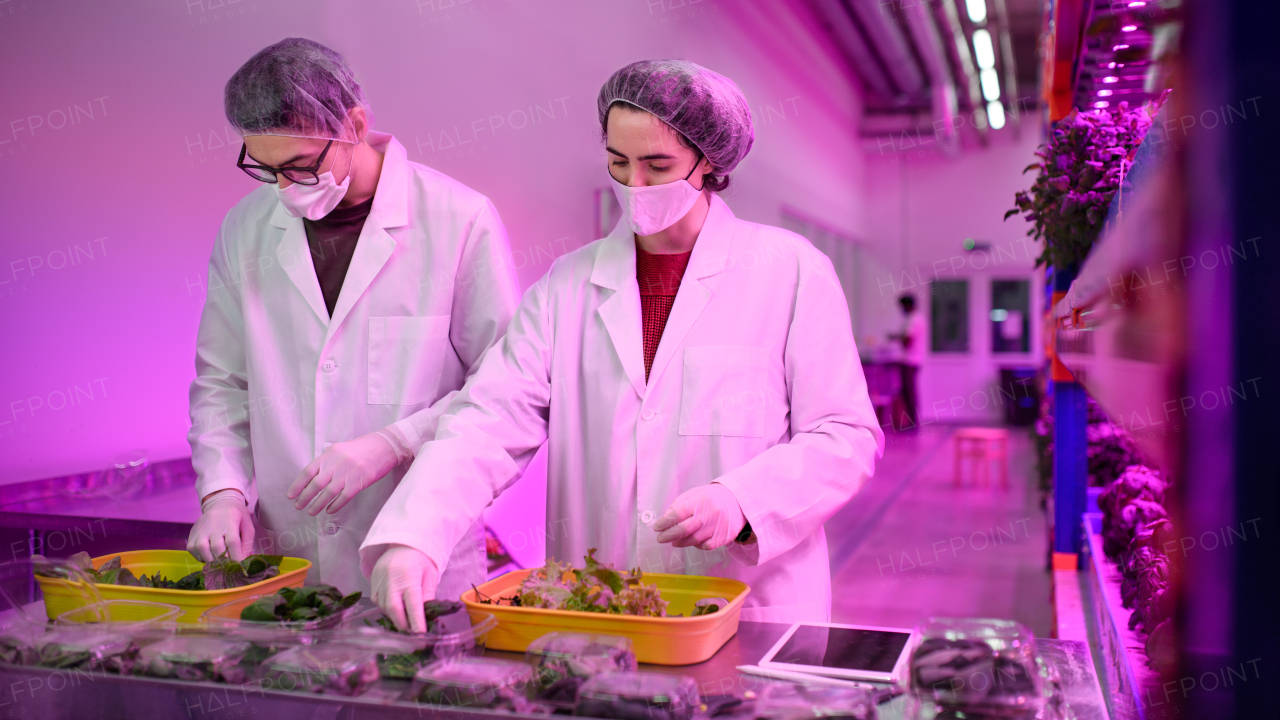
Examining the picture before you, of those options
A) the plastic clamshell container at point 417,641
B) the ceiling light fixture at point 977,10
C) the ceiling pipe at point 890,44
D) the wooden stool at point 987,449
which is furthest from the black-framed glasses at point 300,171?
the ceiling pipe at point 890,44

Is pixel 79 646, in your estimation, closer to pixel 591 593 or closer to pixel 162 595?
pixel 162 595

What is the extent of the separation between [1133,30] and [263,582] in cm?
216

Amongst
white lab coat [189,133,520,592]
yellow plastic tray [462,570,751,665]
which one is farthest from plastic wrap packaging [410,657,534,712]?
white lab coat [189,133,520,592]

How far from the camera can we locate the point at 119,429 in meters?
2.77

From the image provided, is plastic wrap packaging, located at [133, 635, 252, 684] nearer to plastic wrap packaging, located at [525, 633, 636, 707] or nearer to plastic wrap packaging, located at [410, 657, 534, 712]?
A: plastic wrap packaging, located at [410, 657, 534, 712]

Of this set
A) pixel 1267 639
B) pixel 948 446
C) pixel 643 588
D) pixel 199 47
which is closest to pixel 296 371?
pixel 643 588

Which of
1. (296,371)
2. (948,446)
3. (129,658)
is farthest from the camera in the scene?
(948,446)

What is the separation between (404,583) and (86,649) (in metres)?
0.40

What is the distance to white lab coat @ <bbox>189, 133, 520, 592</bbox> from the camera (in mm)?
Answer: 1938

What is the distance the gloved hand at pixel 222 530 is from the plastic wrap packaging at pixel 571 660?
0.79 metres

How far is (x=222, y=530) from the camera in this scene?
170 centimetres

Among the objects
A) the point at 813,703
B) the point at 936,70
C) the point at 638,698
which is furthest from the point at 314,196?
the point at 936,70

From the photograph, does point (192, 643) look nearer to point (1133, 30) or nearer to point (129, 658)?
point (129, 658)

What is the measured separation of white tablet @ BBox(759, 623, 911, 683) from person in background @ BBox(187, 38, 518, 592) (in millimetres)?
876
